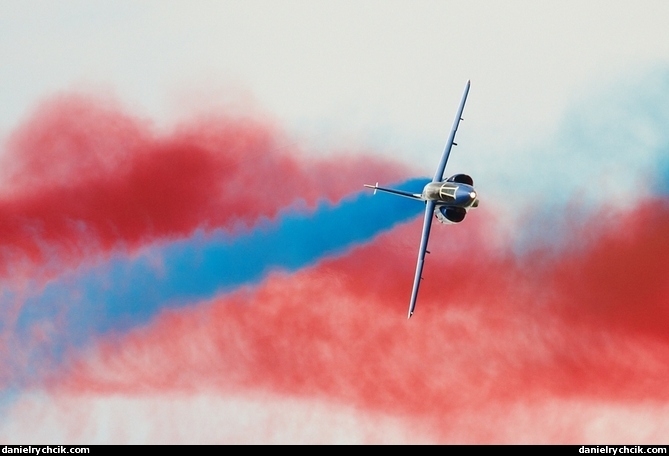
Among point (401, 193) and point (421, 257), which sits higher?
point (401, 193)

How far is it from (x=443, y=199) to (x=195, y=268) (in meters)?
17.0

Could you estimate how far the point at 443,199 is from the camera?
2446 inches

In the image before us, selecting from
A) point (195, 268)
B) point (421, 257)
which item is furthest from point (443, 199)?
point (195, 268)

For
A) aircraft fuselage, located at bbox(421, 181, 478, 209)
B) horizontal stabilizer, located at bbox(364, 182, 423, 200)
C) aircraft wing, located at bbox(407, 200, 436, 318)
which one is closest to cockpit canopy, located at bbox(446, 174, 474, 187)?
aircraft fuselage, located at bbox(421, 181, 478, 209)

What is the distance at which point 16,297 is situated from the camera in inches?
2648

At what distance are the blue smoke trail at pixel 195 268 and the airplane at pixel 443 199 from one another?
397 centimetres

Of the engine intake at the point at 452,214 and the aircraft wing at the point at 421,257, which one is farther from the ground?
the engine intake at the point at 452,214

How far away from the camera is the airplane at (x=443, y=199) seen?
201 feet

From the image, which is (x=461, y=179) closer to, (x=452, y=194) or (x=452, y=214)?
(x=452, y=194)

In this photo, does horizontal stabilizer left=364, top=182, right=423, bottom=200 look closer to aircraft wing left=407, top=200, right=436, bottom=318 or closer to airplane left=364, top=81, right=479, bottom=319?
airplane left=364, top=81, right=479, bottom=319

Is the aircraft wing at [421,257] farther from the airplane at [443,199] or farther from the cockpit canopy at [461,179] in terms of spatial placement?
the cockpit canopy at [461,179]

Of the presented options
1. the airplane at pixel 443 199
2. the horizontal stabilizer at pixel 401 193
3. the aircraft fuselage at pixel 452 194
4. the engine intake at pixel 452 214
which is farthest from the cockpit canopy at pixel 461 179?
the horizontal stabilizer at pixel 401 193

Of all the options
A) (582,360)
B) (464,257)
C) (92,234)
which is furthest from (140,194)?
(582,360)

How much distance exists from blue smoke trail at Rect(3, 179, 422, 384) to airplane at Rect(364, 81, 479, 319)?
397 centimetres
